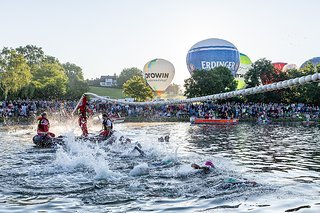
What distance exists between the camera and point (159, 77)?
83.2 m

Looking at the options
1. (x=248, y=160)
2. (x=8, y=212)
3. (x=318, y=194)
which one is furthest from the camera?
(x=248, y=160)

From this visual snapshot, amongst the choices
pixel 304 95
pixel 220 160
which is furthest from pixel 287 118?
pixel 220 160

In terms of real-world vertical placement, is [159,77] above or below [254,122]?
above

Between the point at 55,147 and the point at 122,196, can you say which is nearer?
the point at 122,196

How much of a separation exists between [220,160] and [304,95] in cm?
4265

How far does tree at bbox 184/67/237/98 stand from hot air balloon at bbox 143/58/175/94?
61.0ft

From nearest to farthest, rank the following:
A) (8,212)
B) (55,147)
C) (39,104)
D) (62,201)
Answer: (8,212) → (62,201) → (55,147) → (39,104)

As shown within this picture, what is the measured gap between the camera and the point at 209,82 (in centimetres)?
6222

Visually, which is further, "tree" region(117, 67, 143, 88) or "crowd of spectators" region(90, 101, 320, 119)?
"tree" region(117, 67, 143, 88)

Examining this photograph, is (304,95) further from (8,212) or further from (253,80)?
(8,212)

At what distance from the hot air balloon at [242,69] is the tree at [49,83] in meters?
38.1

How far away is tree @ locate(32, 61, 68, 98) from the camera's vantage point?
87.1m

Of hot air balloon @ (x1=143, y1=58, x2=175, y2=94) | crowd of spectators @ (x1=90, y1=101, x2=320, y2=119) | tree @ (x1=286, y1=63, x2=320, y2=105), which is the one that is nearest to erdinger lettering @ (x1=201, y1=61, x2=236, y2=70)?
tree @ (x1=286, y1=63, x2=320, y2=105)

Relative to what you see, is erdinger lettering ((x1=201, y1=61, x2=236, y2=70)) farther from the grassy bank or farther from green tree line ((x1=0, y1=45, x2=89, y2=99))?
green tree line ((x1=0, y1=45, x2=89, y2=99))
